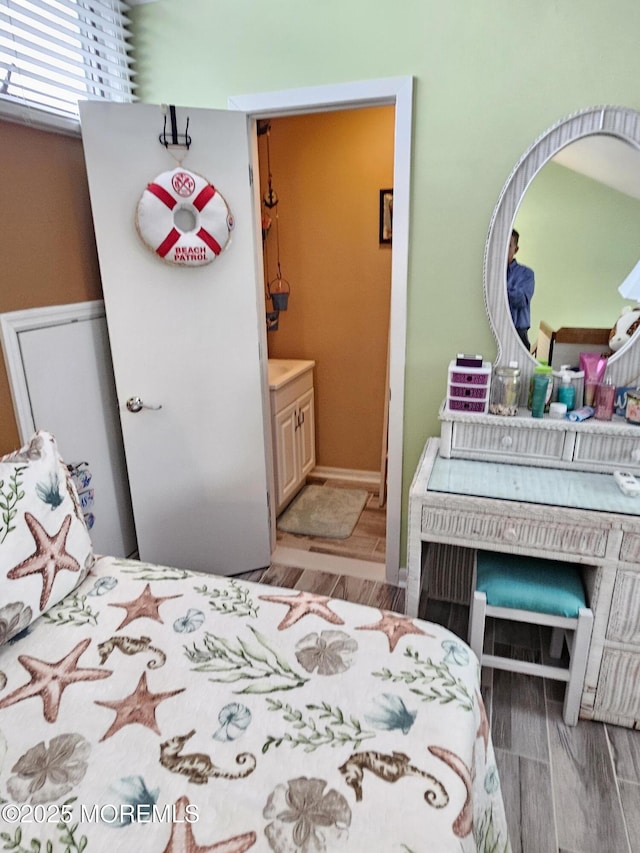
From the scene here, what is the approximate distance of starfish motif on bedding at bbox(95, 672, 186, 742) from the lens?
1.06 m

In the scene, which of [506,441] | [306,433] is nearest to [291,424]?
[306,433]

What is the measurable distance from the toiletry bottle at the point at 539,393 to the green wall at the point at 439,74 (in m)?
0.29

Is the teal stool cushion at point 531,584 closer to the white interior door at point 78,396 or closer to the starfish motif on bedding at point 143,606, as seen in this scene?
the starfish motif on bedding at point 143,606

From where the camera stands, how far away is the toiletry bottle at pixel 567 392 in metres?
1.81

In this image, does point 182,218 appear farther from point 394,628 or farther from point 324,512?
point 324,512

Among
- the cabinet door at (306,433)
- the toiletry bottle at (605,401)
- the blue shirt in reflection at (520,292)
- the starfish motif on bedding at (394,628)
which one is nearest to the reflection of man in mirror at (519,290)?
the blue shirt in reflection at (520,292)

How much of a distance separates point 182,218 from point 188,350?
0.53 metres

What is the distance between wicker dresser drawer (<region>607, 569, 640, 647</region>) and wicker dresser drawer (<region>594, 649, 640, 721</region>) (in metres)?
0.06

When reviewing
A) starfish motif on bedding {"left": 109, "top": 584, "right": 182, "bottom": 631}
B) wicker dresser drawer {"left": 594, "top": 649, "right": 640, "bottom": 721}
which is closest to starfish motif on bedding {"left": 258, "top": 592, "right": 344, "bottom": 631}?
starfish motif on bedding {"left": 109, "top": 584, "right": 182, "bottom": 631}

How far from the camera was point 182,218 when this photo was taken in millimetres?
2092

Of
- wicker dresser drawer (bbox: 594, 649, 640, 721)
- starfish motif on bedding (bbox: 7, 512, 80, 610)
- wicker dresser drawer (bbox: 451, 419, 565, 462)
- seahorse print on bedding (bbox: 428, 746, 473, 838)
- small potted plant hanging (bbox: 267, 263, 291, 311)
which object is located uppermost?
small potted plant hanging (bbox: 267, 263, 291, 311)

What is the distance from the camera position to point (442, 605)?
2.32 m

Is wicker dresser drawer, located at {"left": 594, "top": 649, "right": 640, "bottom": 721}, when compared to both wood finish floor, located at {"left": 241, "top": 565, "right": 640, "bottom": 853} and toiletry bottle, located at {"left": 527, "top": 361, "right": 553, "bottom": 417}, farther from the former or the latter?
toiletry bottle, located at {"left": 527, "top": 361, "right": 553, "bottom": 417}

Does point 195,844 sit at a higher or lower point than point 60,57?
lower
